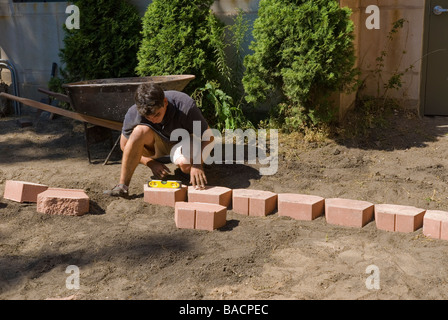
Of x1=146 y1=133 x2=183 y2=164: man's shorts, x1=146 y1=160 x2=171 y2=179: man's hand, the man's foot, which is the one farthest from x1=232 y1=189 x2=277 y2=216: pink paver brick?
the man's foot

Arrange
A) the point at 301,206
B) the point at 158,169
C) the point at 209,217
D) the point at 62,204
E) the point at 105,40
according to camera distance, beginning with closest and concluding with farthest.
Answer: the point at 209,217
the point at 301,206
the point at 62,204
the point at 158,169
the point at 105,40

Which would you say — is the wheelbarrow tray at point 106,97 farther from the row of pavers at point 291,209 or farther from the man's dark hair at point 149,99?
the row of pavers at point 291,209

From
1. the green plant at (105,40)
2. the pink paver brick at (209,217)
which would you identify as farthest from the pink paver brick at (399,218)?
the green plant at (105,40)

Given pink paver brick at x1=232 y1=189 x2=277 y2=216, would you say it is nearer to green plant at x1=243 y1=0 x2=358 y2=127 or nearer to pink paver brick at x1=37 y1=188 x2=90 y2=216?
pink paver brick at x1=37 y1=188 x2=90 y2=216

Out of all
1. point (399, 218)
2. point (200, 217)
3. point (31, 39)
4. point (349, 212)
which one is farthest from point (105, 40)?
point (399, 218)

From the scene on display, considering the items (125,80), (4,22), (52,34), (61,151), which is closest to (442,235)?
(125,80)

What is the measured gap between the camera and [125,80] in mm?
6699

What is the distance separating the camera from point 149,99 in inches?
192

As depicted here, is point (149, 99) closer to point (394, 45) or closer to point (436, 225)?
point (436, 225)

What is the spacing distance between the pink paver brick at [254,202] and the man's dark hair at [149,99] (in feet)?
3.32

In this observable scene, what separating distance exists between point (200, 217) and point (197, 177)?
2.11 feet

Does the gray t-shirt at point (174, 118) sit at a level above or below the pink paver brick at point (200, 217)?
above

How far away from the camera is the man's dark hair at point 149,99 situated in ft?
16.0

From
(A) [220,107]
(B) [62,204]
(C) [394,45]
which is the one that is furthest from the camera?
(C) [394,45]
